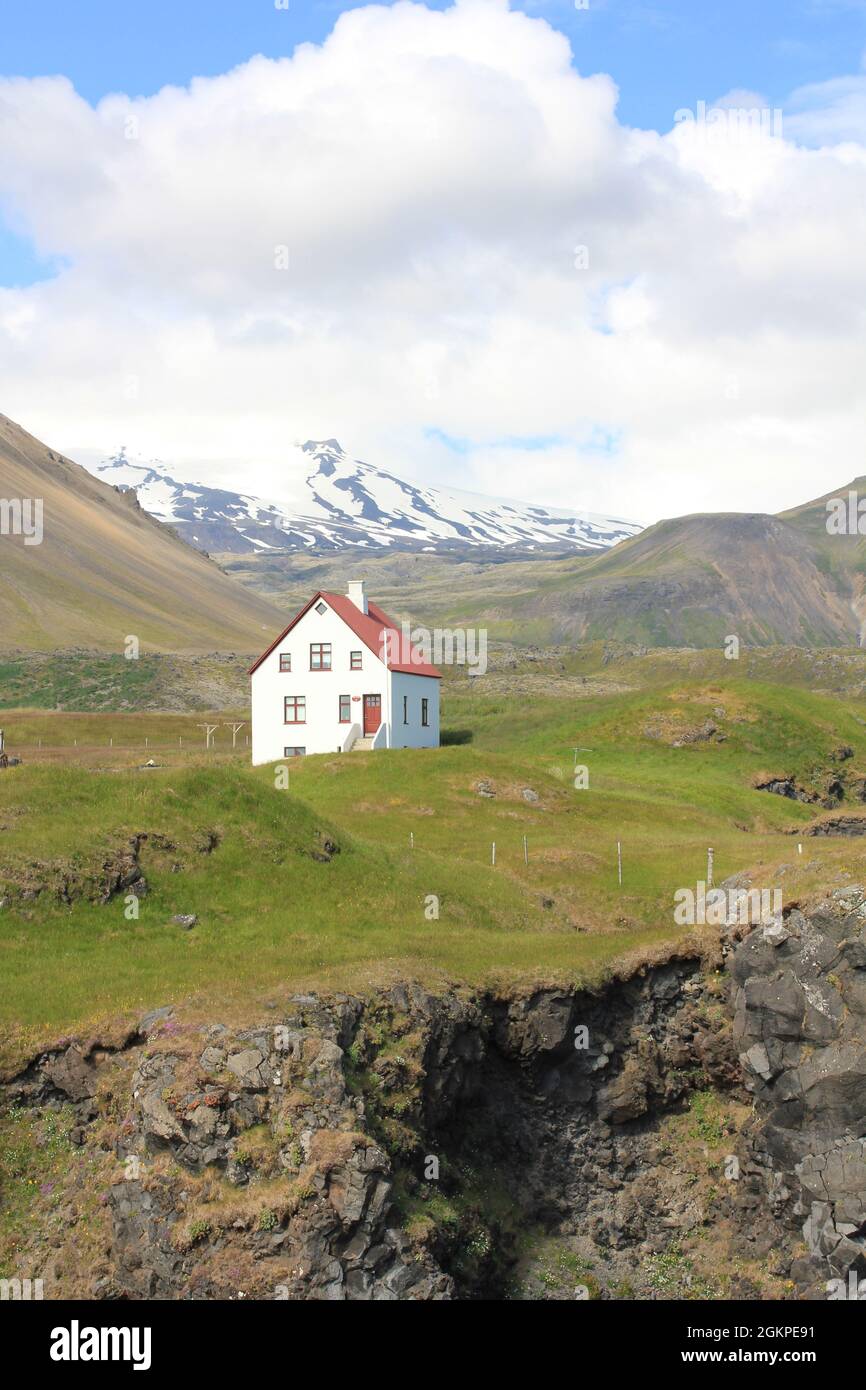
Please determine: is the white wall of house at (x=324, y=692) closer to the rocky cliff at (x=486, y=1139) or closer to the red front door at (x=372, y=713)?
the red front door at (x=372, y=713)

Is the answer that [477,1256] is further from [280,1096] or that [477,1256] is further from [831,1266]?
[831,1266]

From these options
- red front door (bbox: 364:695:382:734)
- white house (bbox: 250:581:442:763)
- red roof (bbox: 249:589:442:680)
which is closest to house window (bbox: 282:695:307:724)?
white house (bbox: 250:581:442:763)

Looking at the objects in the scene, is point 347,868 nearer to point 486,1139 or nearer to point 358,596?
point 486,1139

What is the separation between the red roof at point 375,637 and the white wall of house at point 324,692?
394 mm

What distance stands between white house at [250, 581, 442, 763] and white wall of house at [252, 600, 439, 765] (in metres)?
0.07

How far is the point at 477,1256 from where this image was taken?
27625 mm

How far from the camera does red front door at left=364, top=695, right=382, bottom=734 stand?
77.8 metres

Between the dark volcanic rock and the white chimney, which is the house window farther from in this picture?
the dark volcanic rock

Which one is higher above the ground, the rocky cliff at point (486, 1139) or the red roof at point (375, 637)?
the red roof at point (375, 637)

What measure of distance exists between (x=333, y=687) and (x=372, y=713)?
3.27 m

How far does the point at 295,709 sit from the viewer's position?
7962 cm

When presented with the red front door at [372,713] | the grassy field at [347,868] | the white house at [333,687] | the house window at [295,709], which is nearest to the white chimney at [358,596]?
A: the white house at [333,687]

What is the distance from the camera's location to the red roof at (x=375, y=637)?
77.8 meters
